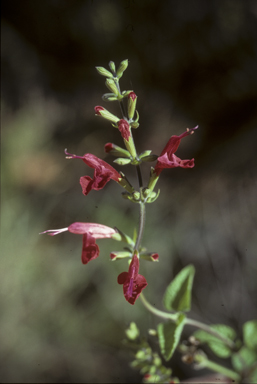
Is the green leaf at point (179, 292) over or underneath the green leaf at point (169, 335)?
over

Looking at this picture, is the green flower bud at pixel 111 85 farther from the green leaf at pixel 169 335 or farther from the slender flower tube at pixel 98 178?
the green leaf at pixel 169 335

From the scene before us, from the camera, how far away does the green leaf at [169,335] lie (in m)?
1.05

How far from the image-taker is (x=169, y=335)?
1.12 meters

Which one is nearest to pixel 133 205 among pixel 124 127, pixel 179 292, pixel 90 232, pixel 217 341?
pixel 179 292

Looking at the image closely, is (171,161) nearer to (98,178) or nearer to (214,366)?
(98,178)

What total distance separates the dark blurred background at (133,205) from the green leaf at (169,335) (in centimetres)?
57

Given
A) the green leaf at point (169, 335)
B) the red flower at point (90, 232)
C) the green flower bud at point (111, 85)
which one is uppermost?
the green flower bud at point (111, 85)

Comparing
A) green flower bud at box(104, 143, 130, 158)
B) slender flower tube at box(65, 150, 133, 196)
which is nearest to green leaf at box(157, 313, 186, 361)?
slender flower tube at box(65, 150, 133, 196)

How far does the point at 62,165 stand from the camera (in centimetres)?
215

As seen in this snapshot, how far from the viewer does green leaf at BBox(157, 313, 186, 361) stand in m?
1.05

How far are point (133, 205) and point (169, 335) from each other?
37.3 inches

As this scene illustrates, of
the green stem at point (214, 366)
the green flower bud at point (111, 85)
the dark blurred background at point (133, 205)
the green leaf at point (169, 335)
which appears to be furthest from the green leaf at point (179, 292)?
the green flower bud at point (111, 85)

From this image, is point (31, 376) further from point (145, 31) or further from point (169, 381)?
point (145, 31)

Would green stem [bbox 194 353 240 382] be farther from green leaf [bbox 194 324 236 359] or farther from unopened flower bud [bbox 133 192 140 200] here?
unopened flower bud [bbox 133 192 140 200]
